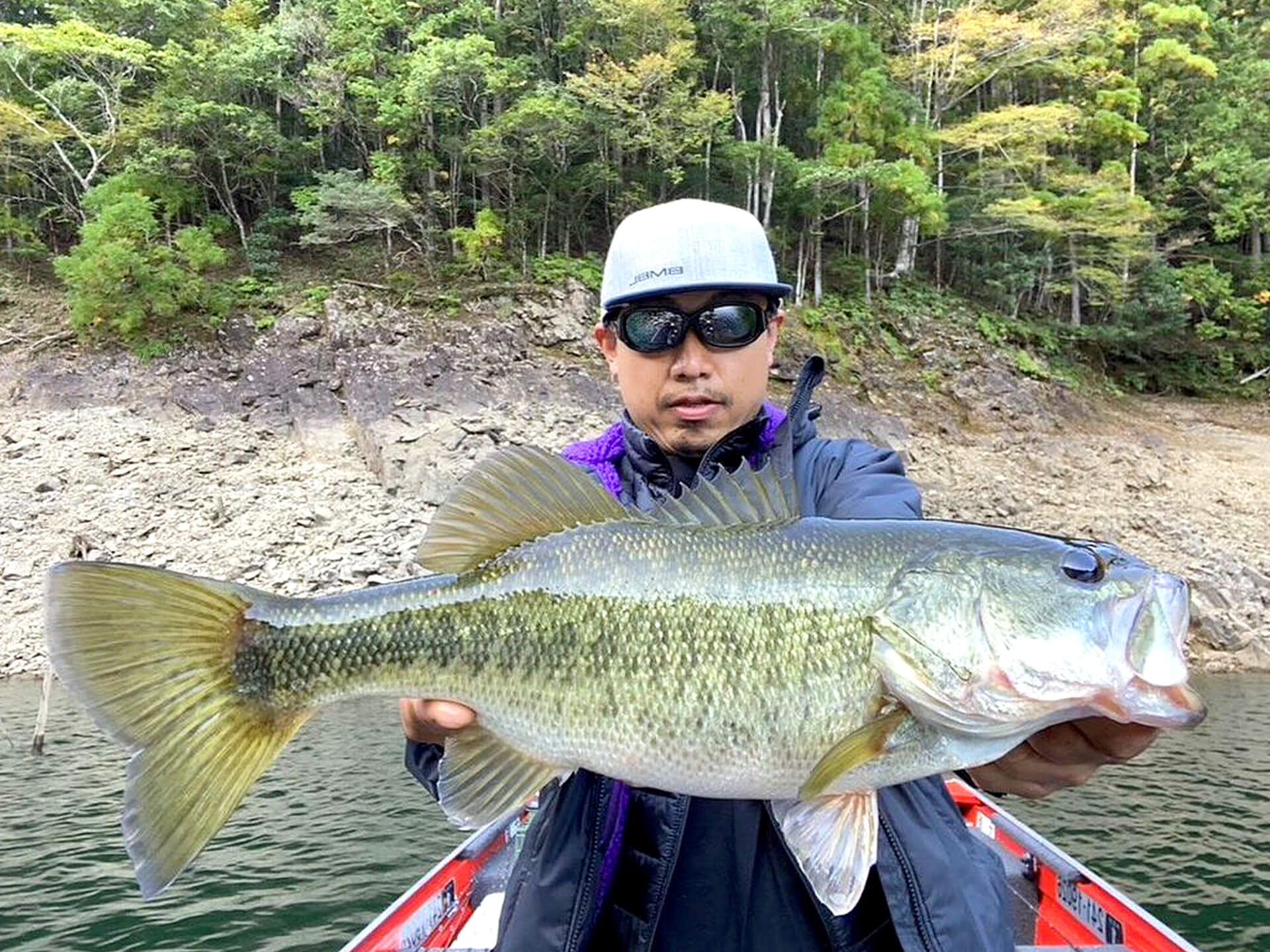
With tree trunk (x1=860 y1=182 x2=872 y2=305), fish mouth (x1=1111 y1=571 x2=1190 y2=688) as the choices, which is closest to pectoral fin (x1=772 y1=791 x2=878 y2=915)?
fish mouth (x1=1111 y1=571 x2=1190 y2=688)

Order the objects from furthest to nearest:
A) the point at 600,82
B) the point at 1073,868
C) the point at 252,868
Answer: the point at 600,82 → the point at 252,868 → the point at 1073,868

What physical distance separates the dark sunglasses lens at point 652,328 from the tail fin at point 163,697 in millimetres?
1370

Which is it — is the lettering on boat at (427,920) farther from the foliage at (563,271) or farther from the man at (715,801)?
the foliage at (563,271)

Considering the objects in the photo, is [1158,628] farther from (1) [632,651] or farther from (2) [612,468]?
(2) [612,468]

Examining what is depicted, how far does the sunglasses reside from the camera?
2.71 meters

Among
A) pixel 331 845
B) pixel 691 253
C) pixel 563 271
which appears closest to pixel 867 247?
pixel 563 271

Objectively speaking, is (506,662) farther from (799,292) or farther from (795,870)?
(799,292)

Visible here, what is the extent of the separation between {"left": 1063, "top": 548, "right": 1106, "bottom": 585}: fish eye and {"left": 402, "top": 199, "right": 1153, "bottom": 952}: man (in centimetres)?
33

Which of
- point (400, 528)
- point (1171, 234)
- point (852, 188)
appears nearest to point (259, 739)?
point (400, 528)

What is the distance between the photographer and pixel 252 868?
10109 millimetres

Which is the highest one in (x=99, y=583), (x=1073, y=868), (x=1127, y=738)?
(x=99, y=583)

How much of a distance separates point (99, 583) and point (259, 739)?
524 millimetres

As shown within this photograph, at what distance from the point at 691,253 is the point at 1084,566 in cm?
133

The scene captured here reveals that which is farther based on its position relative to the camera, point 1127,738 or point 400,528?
point 400,528
